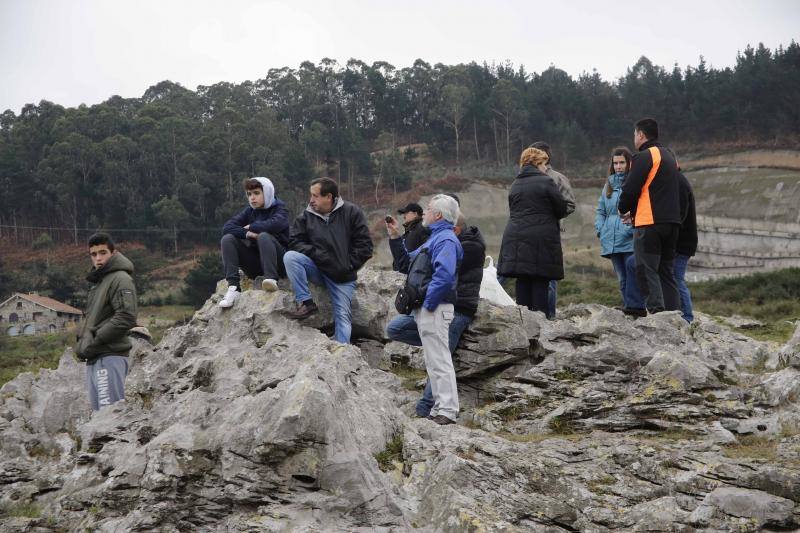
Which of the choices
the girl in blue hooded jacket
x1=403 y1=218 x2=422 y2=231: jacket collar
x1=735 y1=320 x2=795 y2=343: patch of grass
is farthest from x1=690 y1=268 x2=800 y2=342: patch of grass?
Result: x1=403 y1=218 x2=422 y2=231: jacket collar

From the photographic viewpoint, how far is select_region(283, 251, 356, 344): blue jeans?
9211 millimetres

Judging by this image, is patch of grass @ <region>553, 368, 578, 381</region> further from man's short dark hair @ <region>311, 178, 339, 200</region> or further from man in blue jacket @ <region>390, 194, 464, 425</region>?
man's short dark hair @ <region>311, 178, 339, 200</region>

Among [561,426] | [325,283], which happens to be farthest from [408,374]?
[561,426]

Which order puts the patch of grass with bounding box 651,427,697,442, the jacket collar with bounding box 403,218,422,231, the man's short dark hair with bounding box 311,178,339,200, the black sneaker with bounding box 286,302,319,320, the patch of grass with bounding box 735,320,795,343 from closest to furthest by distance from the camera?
the patch of grass with bounding box 651,427,697,442, the man's short dark hair with bounding box 311,178,339,200, the black sneaker with bounding box 286,302,319,320, the jacket collar with bounding box 403,218,422,231, the patch of grass with bounding box 735,320,795,343

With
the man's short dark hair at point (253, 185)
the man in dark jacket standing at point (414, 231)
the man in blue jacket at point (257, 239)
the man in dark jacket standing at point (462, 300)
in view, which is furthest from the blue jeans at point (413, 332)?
the man's short dark hair at point (253, 185)

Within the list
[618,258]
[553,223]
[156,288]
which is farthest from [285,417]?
[156,288]

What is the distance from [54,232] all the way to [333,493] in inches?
3497

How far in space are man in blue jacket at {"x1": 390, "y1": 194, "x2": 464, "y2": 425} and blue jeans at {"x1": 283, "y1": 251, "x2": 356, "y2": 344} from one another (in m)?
1.55

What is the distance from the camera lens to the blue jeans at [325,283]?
9.21 metres

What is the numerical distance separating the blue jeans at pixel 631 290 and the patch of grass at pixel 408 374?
3244 millimetres

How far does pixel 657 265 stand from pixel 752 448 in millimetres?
4119

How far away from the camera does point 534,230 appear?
33.4ft

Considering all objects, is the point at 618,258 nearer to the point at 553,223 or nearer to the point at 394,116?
the point at 553,223

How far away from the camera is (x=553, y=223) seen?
1026 centimetres
